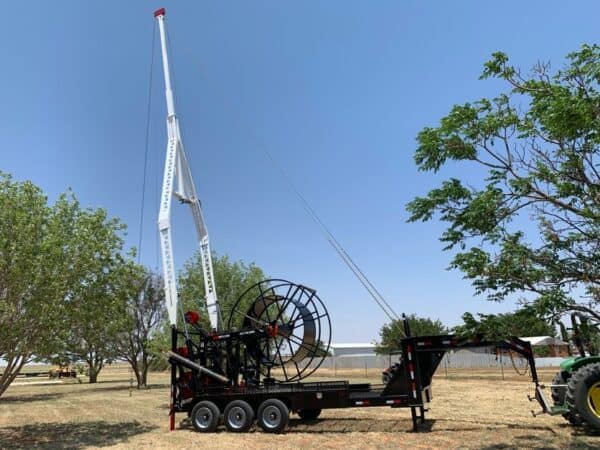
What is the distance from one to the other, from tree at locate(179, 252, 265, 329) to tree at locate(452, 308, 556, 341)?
19.1 metres

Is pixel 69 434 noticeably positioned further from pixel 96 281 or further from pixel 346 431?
pixel 346 431

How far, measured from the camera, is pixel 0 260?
11992 mm

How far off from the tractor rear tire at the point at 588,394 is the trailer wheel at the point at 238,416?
7807 millimetres

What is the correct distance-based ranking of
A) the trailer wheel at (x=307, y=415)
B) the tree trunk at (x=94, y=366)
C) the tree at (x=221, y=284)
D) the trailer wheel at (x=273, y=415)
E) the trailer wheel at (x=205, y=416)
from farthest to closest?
the tree trunk at (x=94, y=366) → the tree at (x=221, y=284) → the trailer wheel at (x=307, y=415) → the trailer wheel at (x=205, y=416) → the trailer wheel at (x=273, y=415)

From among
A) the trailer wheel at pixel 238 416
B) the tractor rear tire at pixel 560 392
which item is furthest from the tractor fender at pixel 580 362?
the trailer wheel at pixel 238 416

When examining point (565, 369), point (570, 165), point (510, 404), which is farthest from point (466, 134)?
point (510, 404)

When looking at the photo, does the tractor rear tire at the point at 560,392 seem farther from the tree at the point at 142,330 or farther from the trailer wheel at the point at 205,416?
the tree at the point at 142,330

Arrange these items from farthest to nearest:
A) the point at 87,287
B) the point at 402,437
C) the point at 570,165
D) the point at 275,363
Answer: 1. the point at 275,363
2. the point at 87,287
3. the point at 402,437
4. the point at 570,165

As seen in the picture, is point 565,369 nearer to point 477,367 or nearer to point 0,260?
point 0,260

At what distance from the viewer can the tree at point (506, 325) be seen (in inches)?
294

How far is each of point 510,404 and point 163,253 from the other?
490 inches

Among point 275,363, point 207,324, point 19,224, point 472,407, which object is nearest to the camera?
point 19,224

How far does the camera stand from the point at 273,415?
13.4m

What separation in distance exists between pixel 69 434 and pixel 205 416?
4001 mm
